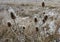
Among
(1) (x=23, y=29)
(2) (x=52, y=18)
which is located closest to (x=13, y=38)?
(1) (x=23, y=29)

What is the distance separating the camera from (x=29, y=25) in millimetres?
3199

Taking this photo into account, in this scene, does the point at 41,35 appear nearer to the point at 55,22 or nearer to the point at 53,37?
the point at 53,37

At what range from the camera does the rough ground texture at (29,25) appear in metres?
2.80

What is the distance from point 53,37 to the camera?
9.56 feet

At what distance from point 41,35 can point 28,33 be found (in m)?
0.25

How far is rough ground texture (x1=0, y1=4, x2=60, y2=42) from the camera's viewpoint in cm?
280

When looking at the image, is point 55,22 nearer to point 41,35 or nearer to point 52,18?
point 52,18

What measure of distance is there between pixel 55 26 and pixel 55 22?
0.10 m

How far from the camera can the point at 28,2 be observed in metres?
4.21

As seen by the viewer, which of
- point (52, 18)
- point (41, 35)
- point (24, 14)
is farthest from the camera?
point (24, 14)

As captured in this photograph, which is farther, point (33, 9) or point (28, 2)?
point (28, 2)

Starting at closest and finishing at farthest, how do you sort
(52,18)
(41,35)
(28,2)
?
1. (41,35)
2. (52,18)
3. (28,2)

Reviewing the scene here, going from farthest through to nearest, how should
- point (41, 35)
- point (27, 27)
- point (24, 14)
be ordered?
point (24, 14), point (27, 27), point (41, 35)

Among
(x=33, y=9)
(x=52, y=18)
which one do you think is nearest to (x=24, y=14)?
(x=33, y=9)
